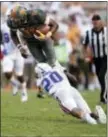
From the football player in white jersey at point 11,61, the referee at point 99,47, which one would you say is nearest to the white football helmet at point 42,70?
the referee at point 99,47

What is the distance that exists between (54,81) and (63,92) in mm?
217

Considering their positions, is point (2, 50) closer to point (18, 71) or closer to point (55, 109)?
point (18, 71)

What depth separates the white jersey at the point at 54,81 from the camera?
9345 millimetres

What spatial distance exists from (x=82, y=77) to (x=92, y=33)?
28.2 feet

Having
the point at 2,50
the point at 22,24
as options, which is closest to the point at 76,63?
the point at 2,50

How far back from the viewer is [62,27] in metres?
23.1

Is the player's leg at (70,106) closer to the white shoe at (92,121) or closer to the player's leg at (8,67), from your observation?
the white shoe at (92,121)

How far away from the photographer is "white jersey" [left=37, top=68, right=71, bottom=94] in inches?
368

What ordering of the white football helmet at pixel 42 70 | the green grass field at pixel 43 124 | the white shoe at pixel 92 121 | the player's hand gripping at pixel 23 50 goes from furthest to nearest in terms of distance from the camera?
the player's hand gripping at pixel 23 50 < the white football helmet at pixel 42 70 < the white shoe at pixel 92 121 < the green grass field at pixel 43 124

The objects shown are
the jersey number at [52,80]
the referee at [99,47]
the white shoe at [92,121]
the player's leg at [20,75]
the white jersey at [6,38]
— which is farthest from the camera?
the white jersey at [6,38]

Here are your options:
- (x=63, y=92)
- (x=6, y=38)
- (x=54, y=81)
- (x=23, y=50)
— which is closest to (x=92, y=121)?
(x=63, y=92)

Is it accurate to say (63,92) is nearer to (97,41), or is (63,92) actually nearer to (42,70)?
(42,70)

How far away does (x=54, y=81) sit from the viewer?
9359mm

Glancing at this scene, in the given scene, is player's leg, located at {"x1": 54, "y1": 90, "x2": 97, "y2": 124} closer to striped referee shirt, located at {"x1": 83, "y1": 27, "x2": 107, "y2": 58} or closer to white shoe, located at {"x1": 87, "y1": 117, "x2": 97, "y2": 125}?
white shoe, located at {"x1": 87, "y1": 117, "x2": 97, "y2": 125}
